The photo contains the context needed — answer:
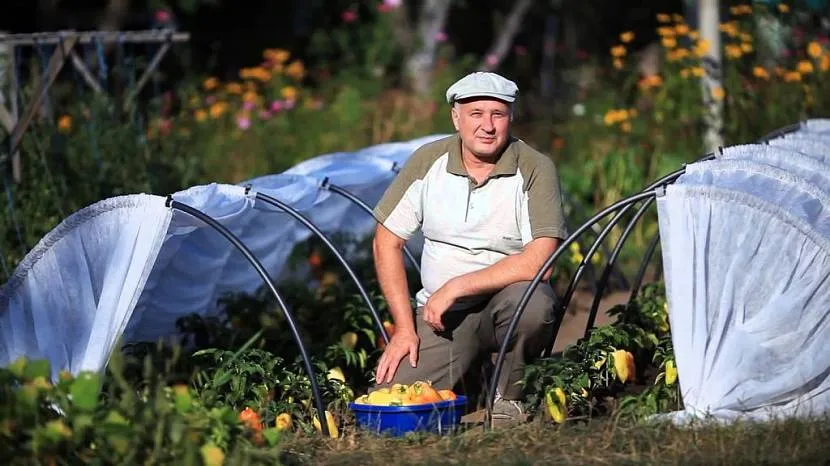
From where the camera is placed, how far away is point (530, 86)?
726 inches

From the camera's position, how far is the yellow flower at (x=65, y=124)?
865cm

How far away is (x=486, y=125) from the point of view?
5.49 metres

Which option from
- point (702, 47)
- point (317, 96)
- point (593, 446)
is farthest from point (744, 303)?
point (317, 96)

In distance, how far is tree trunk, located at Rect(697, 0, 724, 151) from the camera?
10.3m

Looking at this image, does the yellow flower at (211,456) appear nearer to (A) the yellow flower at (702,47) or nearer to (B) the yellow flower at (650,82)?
(A) the yellow flower at (702,47)

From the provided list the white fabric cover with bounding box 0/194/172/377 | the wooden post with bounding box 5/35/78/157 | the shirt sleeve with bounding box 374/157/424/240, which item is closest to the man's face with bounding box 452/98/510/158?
the shirt sleeve with bounding box 374/157/424/240

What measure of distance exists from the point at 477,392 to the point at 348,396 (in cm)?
74

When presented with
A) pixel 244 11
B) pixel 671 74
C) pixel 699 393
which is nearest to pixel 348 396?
pixel 699 393

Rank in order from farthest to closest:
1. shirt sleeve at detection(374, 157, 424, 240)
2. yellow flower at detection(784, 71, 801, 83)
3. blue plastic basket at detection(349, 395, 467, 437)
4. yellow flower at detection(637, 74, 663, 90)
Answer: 1. yellow flower at detection(637, 74, 663, 90)
2. yellow flower at detection(784, 71, 801, 83)
3. shirt sleeve at detection(374, 157, 424, 240)
4. blue plastic basket at detection(349, 395, 467, 437)

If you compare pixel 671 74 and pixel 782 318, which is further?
pixel 671 74

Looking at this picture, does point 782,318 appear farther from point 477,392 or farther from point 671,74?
point 671,74

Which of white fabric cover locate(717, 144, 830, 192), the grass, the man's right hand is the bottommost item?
the grass

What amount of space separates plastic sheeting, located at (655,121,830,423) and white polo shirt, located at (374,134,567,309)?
0.63 meters

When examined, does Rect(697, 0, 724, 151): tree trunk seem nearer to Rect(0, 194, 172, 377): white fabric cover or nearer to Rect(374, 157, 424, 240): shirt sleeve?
Rect(374, 157, 424, 240): shirt sleeve
